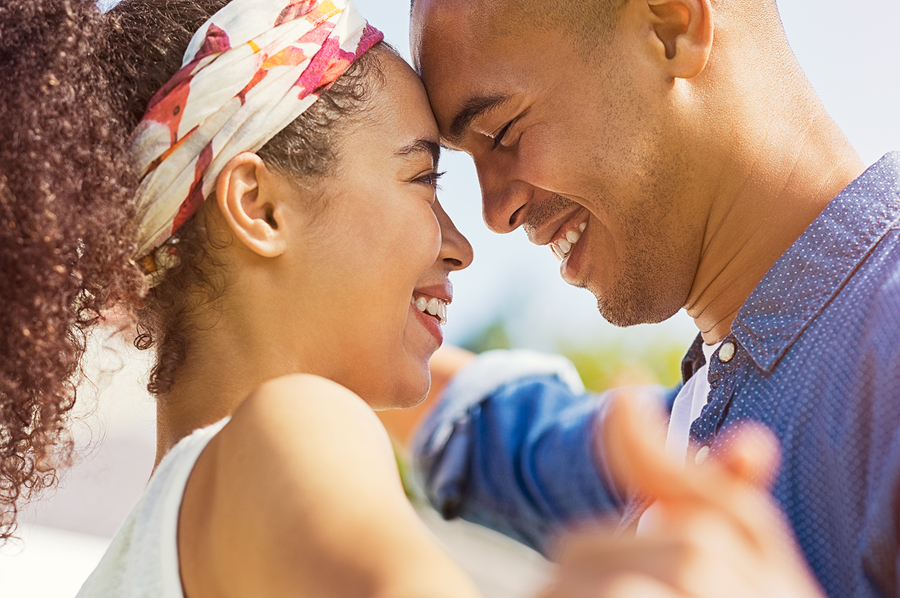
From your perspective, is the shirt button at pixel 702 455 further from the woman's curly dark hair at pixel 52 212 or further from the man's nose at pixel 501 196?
the woman's curly dark hair at pixel 52 212

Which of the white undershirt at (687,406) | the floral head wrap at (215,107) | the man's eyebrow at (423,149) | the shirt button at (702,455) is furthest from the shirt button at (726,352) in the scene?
the floral head wrap at (215,107)

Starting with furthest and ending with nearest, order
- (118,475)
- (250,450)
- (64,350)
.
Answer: (118,475) → (64,350) → (250,450)

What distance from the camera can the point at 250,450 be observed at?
124 centimetres

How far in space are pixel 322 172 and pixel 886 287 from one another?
45.3 inches

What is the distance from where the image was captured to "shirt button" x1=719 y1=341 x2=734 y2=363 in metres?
1.82

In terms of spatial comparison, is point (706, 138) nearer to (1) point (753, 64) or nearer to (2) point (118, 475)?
(1) point (753, 64)

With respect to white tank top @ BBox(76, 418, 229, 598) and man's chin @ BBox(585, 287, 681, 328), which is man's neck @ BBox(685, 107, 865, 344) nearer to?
man's chin @ BBox(585, 287, 681, 328)

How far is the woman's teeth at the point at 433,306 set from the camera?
2.08 metres

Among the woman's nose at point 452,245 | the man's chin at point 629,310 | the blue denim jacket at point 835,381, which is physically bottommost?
the man's chin at point 629,310

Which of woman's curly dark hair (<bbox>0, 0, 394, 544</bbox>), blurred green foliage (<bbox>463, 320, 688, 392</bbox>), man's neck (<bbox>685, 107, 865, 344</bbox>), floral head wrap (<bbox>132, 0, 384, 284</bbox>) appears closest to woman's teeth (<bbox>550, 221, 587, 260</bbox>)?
man's neck (<bbox>685, 107, 865, 344</bbox>)

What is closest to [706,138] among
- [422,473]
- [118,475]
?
[422,473]

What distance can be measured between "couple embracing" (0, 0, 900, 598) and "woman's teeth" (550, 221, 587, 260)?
1 cm

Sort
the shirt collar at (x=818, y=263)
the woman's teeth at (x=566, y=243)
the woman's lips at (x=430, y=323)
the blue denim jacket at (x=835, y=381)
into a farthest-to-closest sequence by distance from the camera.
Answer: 1. the woman's teeth at (x=566, y=243)
2. the woman's lips at (x=430, y=323)
3. the shirt collar at (x=818, y=263)
4. the blue denim jacket at (x=835, y=381)

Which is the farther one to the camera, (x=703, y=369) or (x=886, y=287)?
(x=703, y=369)
